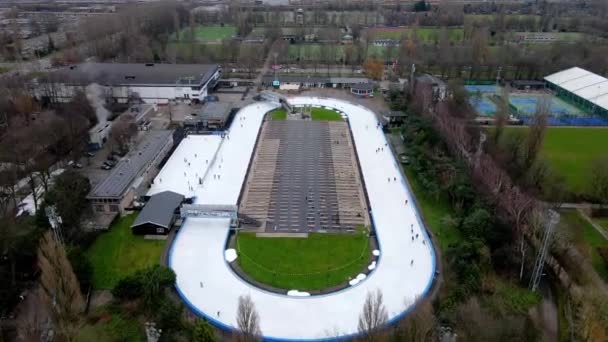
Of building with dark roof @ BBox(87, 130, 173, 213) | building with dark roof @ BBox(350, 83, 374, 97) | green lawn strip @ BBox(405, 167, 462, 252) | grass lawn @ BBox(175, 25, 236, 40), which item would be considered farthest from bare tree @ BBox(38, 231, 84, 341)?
grass lawn @ BBox(175, 25, 236, 40)

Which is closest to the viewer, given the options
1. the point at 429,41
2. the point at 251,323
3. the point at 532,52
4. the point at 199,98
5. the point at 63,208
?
the point at 251,323

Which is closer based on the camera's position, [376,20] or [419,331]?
[419,331]

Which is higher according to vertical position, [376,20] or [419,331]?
[376,20]

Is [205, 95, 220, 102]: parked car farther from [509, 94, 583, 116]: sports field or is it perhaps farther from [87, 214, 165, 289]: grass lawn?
[509, 94, 583, 116]: sports field

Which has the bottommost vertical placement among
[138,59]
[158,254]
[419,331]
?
[158,254]

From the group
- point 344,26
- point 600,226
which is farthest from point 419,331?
point 344,26

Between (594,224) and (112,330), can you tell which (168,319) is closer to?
(112,330)

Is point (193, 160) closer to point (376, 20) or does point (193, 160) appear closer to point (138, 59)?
point (138, 59)

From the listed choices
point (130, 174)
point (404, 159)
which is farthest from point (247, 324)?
point (404, 159)
